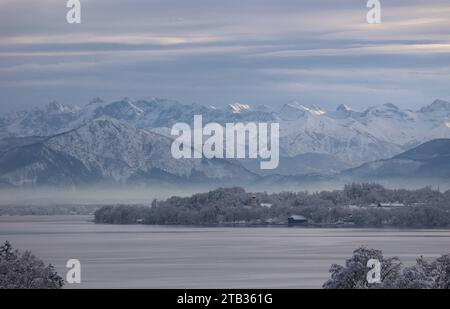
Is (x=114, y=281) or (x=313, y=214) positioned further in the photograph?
(x=313, y=214)

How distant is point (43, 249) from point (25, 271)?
50808mm

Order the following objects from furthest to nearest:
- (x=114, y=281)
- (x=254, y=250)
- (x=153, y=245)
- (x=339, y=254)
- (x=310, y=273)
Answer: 1. (x=153, y=245)
2. (x=254, y=250)
3. (x=339, y=254)
4. (x=310, y=273)
5. (x=114, y=281)

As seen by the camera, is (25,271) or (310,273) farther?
(310,273)

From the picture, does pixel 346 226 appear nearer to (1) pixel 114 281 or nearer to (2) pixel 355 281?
(1) pixel 114 281

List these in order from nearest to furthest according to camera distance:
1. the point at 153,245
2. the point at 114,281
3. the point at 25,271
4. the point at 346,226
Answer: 1. the point at 25,271
2. the point at 114,281
3. the point at 153,245
4. the point at 346,226

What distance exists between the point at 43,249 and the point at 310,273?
31050 mm

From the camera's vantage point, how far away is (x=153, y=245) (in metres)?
83.8

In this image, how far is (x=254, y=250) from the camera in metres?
76.7
